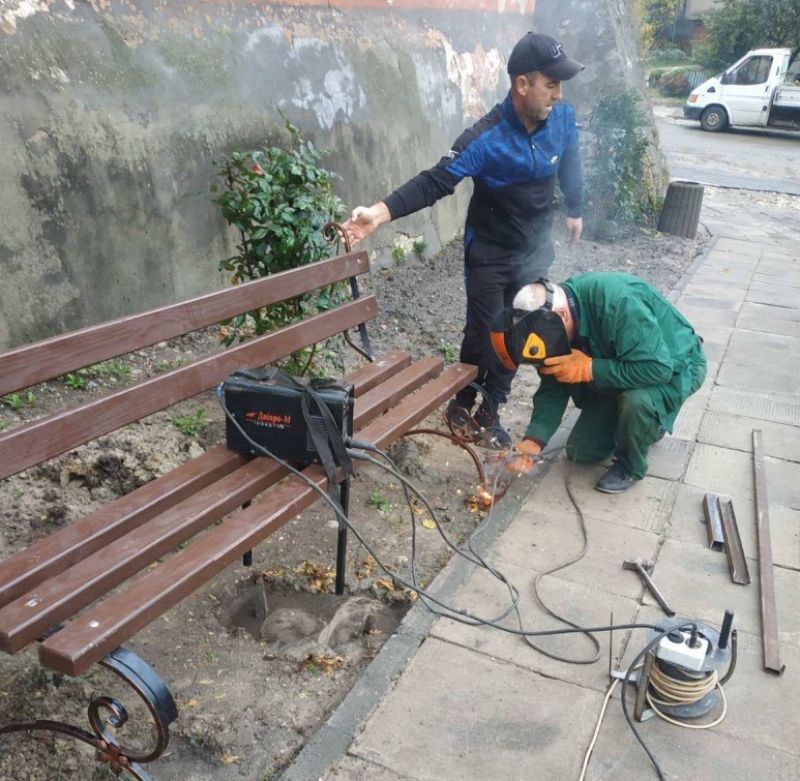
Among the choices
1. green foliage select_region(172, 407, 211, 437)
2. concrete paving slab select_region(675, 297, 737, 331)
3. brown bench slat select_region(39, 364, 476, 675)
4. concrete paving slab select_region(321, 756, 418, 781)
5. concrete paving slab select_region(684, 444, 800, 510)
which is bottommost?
concrete paving slab select_region(675, 297, 737, 331)

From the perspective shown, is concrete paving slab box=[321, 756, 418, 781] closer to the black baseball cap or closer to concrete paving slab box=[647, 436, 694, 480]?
concrete paving slab box=[647, 436, 694, 480]

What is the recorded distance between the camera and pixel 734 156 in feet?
56.7

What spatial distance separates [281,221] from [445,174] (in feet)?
3.03

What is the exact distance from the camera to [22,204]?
4121 mm

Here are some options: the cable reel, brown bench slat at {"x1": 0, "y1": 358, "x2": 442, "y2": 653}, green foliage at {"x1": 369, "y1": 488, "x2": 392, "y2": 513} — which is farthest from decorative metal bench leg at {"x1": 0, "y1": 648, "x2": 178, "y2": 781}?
green foliage at {"x1": 369, "y1": 488, "x2": 392, "y2": 513}

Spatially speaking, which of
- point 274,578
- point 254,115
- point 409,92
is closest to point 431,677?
point 274,578

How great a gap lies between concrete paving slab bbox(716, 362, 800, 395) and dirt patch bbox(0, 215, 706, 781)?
5.36ft

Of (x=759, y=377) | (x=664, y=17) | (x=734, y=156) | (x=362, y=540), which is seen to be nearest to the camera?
(x=362, y=540)

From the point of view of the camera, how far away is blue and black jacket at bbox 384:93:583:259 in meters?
4.08

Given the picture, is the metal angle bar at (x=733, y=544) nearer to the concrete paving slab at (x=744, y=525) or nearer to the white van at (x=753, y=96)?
the concrete paving slab at (x=744, y=525)

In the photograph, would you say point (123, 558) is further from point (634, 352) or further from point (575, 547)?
point (634, 352)

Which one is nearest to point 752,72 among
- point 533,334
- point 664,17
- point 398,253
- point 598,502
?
point 664,17

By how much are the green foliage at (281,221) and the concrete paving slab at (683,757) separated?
8.66ft

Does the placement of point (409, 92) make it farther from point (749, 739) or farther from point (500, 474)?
point (749, 739)
